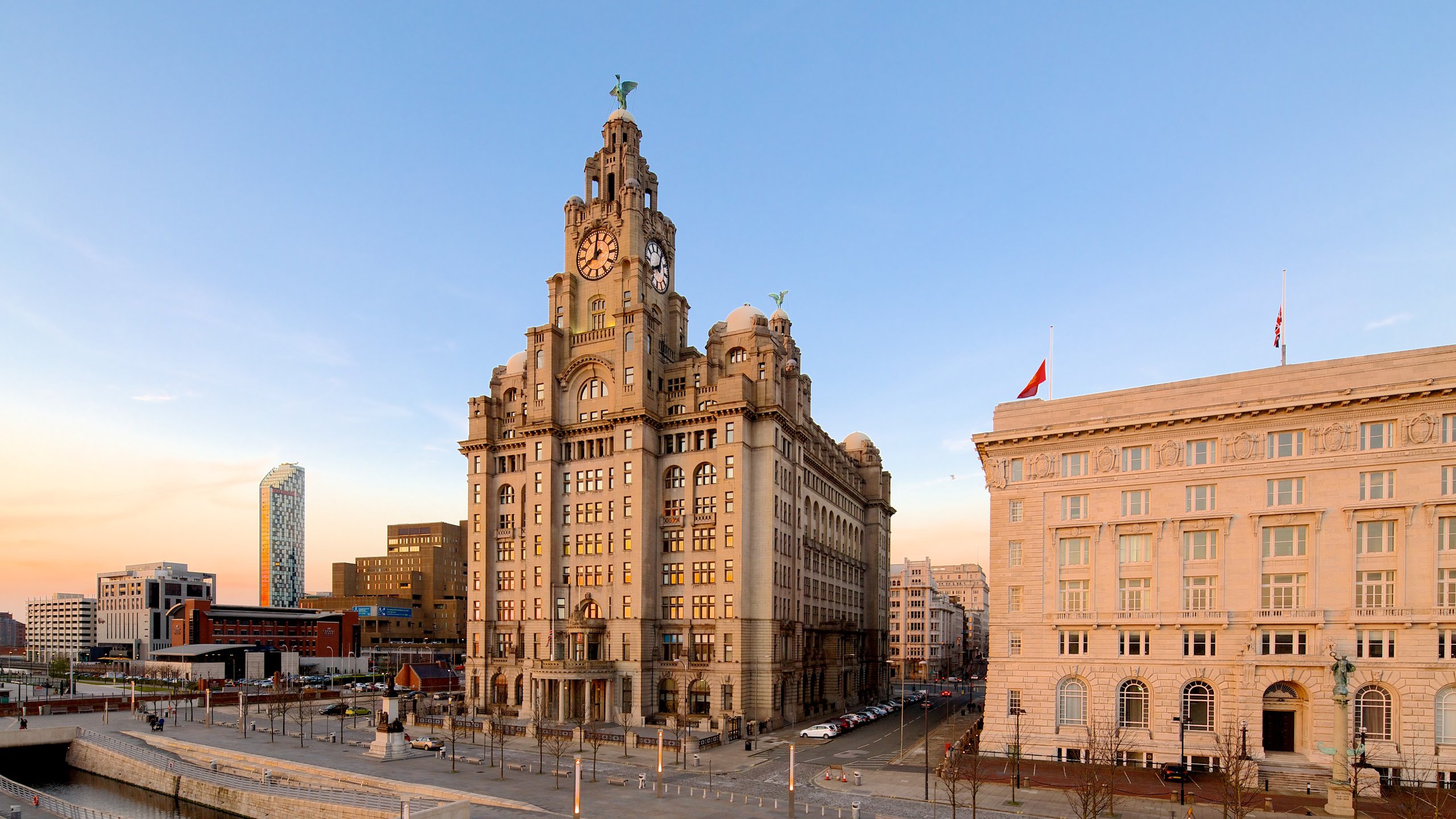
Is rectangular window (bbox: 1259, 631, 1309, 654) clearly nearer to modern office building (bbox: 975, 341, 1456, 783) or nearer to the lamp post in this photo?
modern office building (bbox: 975, 341, 1456, 783)

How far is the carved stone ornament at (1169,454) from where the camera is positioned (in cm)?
6462

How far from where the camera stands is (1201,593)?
206 ft

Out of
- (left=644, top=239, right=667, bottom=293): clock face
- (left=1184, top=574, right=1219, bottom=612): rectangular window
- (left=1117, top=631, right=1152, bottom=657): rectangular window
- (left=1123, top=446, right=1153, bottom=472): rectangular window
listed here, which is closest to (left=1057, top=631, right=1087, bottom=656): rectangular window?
(left=1117, top=631, right=1152, bottom=657): rectangular window

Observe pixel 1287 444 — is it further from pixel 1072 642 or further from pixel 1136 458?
pixel 1072 642

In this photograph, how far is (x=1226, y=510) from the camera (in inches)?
2457

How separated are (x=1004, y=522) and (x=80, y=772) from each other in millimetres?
83047

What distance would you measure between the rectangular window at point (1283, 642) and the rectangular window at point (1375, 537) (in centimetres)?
676

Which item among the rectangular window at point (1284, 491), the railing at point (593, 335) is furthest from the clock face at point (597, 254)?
the rectangular window at point (1284, 491)

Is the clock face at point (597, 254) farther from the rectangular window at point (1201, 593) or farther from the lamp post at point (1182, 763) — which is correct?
the lamp post at point (1182, 763)

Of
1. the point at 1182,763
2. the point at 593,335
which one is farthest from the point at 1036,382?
the point at 593,335

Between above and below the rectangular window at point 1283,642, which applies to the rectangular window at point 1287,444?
above

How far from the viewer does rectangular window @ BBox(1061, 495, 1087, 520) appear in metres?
67.5

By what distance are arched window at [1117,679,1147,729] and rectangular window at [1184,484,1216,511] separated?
13.2m

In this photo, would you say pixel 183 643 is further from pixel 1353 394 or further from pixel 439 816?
pixel 1353 394
